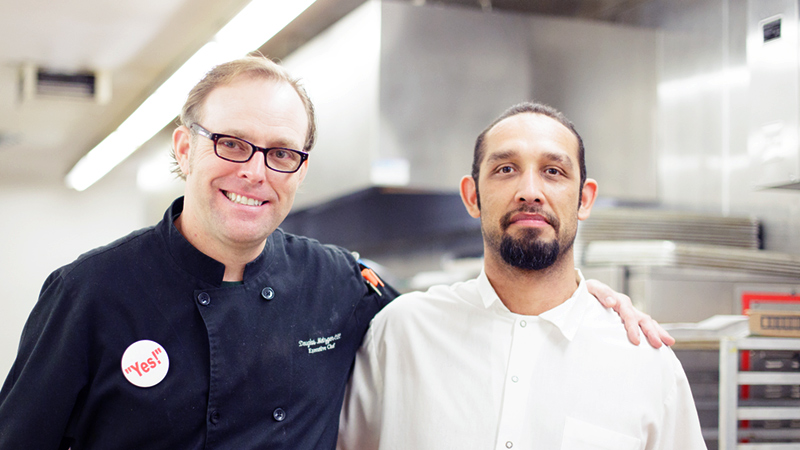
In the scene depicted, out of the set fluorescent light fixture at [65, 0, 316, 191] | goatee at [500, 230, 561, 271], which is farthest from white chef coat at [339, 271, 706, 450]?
fluorescent light fixture at [65, 0, 316, 191]

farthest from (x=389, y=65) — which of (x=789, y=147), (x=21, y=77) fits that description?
(x=21, y=77)

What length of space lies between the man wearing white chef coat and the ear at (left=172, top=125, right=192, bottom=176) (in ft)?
2.11

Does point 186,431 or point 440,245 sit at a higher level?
point 440,245

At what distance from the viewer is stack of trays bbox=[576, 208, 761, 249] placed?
9.57 ft

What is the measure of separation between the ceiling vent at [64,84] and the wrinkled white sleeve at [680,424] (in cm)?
451

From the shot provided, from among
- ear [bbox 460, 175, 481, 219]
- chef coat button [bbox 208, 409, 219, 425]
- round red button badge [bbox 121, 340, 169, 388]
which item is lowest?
chef coat button [bbox 208, 409, 219, 425]

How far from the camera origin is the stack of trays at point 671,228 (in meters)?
2.92

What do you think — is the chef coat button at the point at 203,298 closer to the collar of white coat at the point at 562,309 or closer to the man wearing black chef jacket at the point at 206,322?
the man wearing black chef jacket at the point at 206,322

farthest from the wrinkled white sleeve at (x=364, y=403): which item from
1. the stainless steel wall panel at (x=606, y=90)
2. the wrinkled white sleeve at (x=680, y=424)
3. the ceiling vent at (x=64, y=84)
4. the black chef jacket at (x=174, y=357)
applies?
the ceiling vent at (x=64, y=84)

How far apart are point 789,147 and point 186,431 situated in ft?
6.51

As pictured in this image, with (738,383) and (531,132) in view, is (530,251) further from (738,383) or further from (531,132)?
(738,383)

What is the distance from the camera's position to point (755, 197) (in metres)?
3.04

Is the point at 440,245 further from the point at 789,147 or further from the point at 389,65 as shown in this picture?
the point at 789,147

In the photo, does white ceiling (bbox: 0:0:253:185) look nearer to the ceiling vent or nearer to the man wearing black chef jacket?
the ceiling vent
